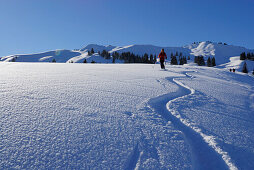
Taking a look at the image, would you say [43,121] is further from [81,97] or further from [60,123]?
[81,97]

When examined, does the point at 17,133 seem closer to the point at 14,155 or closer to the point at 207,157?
the point at 14,155

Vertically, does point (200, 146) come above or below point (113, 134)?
below

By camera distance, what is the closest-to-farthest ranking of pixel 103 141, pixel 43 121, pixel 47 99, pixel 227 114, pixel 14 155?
pixel 14 155, pixel 103 141, pixel 43 121, pixel 47 99, pixel 227 114

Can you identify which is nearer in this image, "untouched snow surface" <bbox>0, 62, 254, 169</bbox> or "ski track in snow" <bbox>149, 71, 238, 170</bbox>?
"untouched snow surface" <bbox>0, 62, 254, 169</bbox>

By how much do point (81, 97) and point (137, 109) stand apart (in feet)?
4.20

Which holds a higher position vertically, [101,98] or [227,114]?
[101,98]

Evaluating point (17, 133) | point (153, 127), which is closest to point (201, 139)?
point (153, 127)

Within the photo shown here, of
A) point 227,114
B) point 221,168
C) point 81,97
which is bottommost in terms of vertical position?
point 221,168

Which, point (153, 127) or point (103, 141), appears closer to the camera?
point (103, 141)

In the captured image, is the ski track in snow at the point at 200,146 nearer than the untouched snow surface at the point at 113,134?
No

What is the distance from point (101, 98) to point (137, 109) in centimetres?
91

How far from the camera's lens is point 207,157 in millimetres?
1936

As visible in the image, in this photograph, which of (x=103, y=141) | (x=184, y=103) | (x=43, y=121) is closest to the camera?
(x=103, y=141)

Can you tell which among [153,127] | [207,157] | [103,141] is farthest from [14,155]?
[207,157]
